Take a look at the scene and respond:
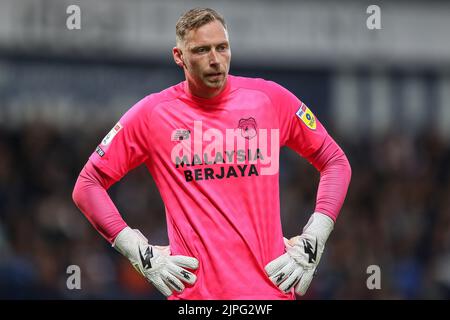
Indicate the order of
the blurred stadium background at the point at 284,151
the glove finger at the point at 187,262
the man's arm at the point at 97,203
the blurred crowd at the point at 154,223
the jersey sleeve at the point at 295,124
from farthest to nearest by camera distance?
the blurred stadium background at the point at 284,151, the blurred crowd at the point at 154,223, the jersey sleeve at the point at 295,124, the man's arm at the point at 97,203, the glove finger at the point at 187,262

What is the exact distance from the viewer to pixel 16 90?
452 inches

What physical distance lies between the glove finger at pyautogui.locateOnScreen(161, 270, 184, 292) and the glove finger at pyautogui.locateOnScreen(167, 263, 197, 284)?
0.02 metres

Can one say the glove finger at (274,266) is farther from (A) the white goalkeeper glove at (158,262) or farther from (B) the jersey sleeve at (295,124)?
(B) the jersey sleeve at (295,124)

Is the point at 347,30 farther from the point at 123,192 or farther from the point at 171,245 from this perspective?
the point at 171,245

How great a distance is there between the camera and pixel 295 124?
5.23m

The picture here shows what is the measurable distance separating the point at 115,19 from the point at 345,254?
151 inches

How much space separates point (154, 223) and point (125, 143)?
5401 mm

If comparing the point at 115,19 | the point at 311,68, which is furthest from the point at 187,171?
the point at 311,68

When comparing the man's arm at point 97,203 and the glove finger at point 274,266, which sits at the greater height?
the man's arm at point 97,203

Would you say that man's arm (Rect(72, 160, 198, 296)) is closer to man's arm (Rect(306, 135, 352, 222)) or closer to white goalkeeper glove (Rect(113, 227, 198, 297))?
white goalkeeper glove (Rect(113, 227, 198, 297))

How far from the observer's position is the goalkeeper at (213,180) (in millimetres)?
4977

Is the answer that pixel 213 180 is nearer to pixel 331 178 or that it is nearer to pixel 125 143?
pixel 125 143

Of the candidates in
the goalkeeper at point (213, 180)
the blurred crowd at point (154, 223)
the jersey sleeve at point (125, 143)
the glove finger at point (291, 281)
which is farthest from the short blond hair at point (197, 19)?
the blurred crowd at point (154, 223)

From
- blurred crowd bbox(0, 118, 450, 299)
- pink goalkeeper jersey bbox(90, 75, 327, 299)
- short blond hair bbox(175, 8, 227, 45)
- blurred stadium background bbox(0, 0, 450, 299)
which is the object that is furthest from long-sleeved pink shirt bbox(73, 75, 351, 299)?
blurred stadium background bbox(0, 0, 450, 299)
